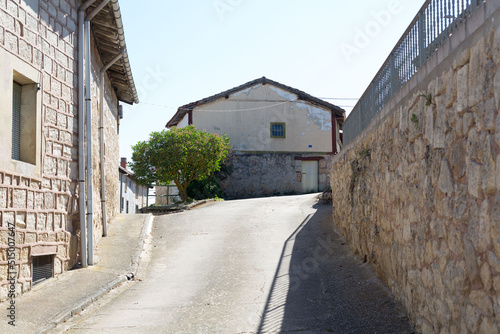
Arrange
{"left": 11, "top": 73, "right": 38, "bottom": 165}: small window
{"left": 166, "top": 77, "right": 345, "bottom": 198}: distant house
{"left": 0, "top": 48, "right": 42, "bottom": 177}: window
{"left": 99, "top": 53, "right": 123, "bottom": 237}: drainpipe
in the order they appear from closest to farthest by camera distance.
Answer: {"left": 0, "top": 48, "right": 42, "bottom": 177}: window
{"left": 11, "top": 73, "right": 38, "bottom": 165}: small window
{"left": 99, "top": 53, "right": 123, "bottom": 237}: drainpipe
{"left": 166, "top": 77, "right": 345, "bottom": 198}: distant house

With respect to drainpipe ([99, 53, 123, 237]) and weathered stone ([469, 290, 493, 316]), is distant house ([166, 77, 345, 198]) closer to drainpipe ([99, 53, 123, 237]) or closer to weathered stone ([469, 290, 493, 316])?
drainpipe ([99, 53, 123, 237])

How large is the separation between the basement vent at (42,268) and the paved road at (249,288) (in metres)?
1.10

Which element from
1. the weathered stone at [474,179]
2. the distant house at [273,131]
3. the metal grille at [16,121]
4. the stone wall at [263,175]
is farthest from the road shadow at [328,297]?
the distant house at [273,131]

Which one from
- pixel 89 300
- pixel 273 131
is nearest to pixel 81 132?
pixel 89 300

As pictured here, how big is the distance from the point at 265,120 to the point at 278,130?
0.91m

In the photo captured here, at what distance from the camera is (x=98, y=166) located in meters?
11.1

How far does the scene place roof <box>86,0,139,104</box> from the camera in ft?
31.6

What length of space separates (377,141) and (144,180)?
13.7 metres

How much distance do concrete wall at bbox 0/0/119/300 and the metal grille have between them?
0.75 feet

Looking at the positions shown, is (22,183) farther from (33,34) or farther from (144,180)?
(144,180)

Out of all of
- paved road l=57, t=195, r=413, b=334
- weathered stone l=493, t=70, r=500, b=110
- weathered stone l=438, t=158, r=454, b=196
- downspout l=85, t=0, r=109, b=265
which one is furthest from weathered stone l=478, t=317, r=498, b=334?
downspout l=85, t=0, r=109, b=265

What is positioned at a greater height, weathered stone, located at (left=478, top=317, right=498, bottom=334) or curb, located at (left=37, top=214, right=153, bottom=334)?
weathered stone, located at (left=478, top=317, right=498, bottom=334)

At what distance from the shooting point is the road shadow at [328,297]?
5.76m

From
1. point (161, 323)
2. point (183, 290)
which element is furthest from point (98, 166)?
point (161, 323)
